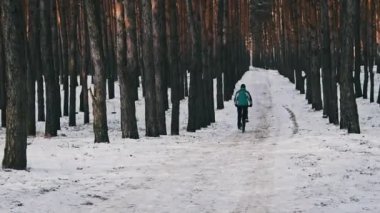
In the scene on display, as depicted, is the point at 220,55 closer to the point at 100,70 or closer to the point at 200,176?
the point at 100,70

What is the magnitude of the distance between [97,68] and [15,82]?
5233 millimetres

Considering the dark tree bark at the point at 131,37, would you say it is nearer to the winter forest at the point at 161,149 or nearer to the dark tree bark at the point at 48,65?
the winter forest at the point at 161,149

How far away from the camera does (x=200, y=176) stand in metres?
9.68

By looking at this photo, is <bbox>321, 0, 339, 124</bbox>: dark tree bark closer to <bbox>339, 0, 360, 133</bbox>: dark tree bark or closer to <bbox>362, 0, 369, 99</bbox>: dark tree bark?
<bbox>339, 0, 360, 133</bbox>: dark tree bark

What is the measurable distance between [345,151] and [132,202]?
6701 mm

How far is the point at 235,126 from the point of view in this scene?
2288cm

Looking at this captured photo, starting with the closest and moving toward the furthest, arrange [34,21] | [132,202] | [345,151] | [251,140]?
1. [132,202]
2. [345,151]
3. [251,140]
4. [34,21]

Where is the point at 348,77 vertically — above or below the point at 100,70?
below

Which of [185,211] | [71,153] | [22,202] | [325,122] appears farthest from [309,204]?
[325,122]

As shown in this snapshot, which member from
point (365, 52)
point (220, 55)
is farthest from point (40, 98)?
point (365, 52)

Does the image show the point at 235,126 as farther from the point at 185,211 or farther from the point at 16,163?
the point at 185,211

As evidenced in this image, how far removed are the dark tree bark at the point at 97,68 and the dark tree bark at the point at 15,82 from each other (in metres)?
4.77

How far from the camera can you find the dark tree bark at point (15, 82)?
953cm

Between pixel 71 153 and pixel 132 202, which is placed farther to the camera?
pixel 71 153
